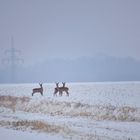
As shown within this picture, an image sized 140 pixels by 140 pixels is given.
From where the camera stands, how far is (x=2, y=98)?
2055 cm

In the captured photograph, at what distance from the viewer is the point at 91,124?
13.3 metres

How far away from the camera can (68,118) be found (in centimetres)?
1517

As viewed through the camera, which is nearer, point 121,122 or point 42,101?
point 121,122

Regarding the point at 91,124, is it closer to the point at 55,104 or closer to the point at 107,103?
the point at 107,103

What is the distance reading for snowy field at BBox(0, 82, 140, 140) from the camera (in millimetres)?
11562

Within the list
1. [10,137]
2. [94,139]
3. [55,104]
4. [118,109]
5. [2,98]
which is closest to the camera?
[94,139]

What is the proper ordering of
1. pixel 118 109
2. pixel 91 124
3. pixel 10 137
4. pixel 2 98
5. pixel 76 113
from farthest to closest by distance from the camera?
pixel 2 98, pixel 76 113, pixel 118 109, pixel 91 124, pixel 10 137

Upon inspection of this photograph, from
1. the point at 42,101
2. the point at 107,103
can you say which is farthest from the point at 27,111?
the point at 107,103

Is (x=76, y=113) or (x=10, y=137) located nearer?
(x=10, y=137)

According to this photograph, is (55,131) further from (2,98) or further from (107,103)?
(2,98)

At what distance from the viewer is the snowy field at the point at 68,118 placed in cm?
1156

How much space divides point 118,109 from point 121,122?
4.17ft

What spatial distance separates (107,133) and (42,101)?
284 inches

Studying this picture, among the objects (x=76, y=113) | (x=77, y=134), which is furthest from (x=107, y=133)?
(x=76, y=113)
